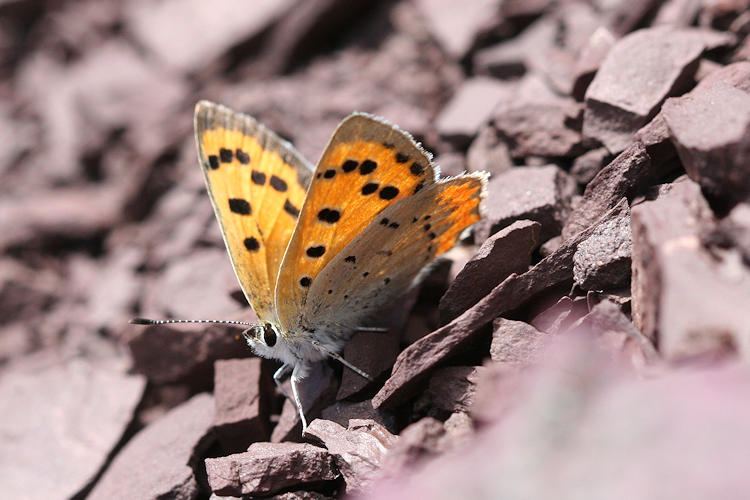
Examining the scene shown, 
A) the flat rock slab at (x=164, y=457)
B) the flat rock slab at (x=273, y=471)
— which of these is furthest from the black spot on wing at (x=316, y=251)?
the flat rock slab at (x=164, y=457)

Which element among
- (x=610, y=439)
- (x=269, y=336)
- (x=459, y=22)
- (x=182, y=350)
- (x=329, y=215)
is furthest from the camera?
(x=459, y=22)

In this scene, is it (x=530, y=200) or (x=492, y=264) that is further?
(x=530, y=200)

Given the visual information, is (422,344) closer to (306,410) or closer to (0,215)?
(306,410)

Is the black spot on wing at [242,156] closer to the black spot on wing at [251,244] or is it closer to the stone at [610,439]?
the black spot on wing at [251,244]

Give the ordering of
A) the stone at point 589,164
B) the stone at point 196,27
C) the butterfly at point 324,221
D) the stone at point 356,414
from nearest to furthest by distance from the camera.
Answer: the stone at point 356,414 → the butterfly at point 324,221 → the stone at point 589,164 → the stone at point 196,27

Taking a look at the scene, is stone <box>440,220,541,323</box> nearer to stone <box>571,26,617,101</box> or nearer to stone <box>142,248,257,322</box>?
stone <box>571,26,617,101</box>

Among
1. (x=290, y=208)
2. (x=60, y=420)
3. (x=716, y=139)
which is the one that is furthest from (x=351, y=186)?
(x=60, y=420)

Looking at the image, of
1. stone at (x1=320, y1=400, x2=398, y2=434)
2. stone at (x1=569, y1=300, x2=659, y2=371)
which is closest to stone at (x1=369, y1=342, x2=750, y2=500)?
stone at (x1=569, y1=300, x2=659, y2=371)

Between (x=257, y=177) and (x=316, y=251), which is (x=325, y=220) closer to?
(x=316, y=251)
